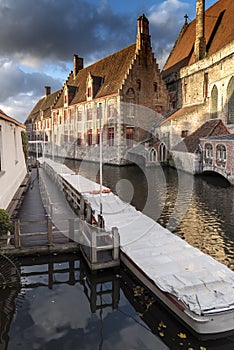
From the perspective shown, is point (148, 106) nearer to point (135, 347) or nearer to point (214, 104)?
point (214, 104)

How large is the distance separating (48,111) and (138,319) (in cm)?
5985

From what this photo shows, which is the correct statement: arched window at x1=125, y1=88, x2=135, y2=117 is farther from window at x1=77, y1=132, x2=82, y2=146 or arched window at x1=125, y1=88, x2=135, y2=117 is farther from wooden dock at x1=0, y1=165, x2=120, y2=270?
wooden dock at x1=0, y1=165, x2=120, y2=270

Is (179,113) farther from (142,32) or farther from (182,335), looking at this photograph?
(182,335)

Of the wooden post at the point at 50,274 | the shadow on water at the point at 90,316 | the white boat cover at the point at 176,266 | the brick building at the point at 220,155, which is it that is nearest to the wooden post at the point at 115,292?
the shadow on water at the point at 90,316

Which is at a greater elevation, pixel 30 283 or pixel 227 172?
pixel 227 172

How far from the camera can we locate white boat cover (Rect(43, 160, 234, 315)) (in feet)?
19.6

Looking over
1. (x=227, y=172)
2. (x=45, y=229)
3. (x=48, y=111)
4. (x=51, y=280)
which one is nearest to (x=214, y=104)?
(x=227, y=172)

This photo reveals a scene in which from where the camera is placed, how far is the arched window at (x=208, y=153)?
923 inches

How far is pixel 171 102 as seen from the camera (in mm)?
39781

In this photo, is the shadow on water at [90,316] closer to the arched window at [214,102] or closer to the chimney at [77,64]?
the arched window at [214,102]

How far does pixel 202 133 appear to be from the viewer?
27.3 metres

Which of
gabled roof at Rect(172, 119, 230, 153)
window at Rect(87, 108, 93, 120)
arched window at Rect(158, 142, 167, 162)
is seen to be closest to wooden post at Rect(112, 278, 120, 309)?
gabled roof at Rect(172, 119, 230, 153)

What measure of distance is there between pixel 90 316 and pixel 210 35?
3637cm

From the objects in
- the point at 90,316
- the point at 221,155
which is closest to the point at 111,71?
the point at 221,155
